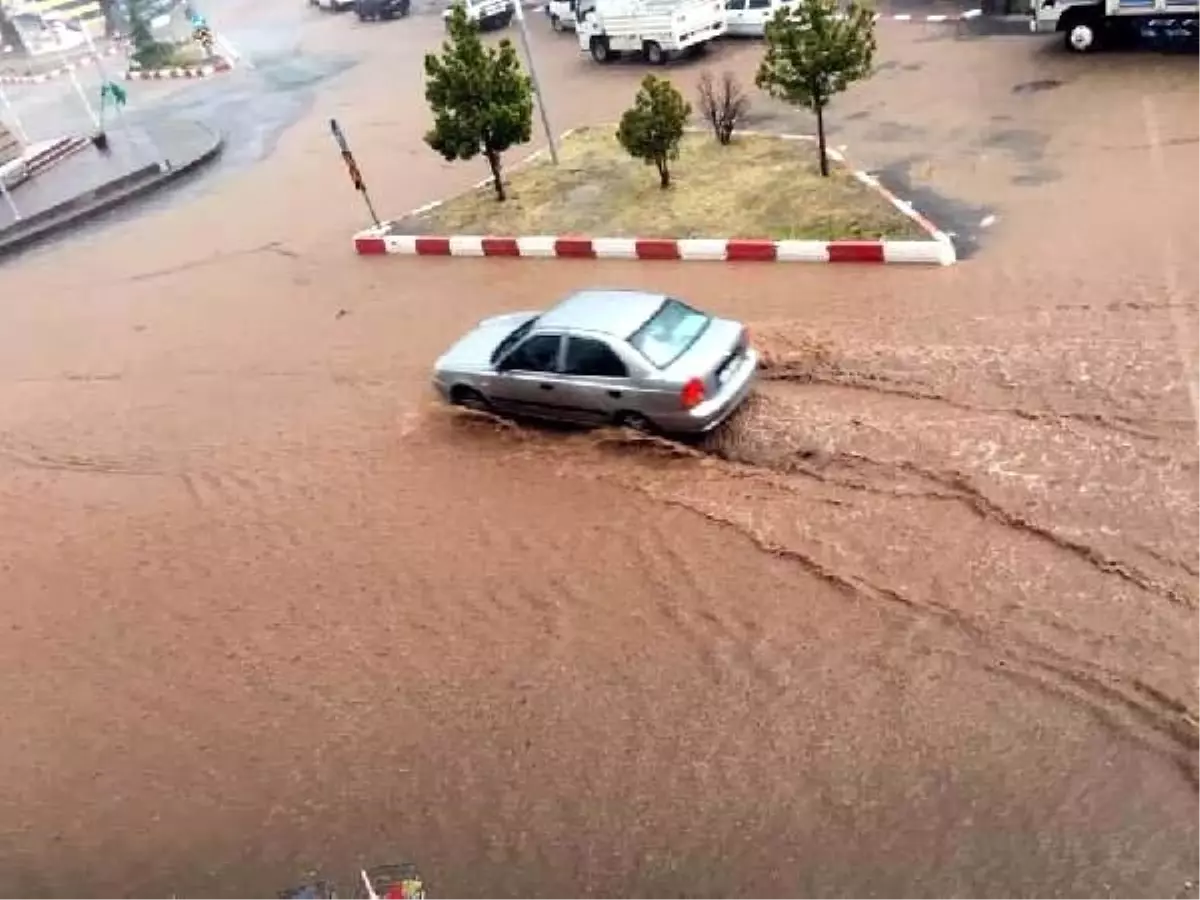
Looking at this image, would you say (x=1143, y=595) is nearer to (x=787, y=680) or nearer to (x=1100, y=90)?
(x=787, y=680)

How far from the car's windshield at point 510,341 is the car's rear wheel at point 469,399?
1.35 ft

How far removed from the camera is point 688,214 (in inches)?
583

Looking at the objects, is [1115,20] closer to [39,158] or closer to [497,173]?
[497,173]

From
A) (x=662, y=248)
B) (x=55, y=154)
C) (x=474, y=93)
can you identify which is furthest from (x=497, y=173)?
(x=55, y=154)

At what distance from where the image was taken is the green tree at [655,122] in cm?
1512

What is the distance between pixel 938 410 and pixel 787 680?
3.14 meters

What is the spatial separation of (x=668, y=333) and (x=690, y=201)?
585 centimetres

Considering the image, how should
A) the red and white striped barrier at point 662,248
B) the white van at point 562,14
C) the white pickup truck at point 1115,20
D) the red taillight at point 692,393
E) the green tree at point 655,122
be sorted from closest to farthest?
the red taillight at point 692,393, the red and white striped barrier at point 662,248, the green tree at point 655,122, the white pickup truck at point 1115,20, the white van at point 562,14

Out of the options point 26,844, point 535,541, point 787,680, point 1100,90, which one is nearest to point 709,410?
point 535,541

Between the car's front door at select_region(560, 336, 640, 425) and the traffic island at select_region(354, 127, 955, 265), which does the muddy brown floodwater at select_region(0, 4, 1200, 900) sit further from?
the traffic island at select_region(354, 127, 955, 265)

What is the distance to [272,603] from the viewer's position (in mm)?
9234

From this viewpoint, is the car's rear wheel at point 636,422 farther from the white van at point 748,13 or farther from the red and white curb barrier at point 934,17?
the white van at point 748,13

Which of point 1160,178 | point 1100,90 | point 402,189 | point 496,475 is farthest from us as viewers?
point 402,189

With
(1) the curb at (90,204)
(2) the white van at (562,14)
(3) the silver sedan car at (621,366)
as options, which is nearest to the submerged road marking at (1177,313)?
(3) the silver sedan car at (621,366)
